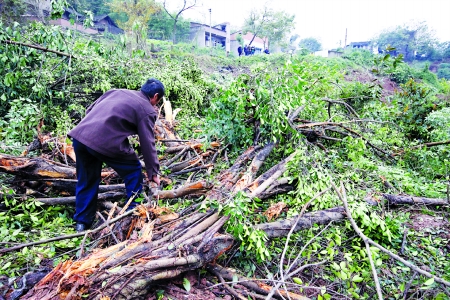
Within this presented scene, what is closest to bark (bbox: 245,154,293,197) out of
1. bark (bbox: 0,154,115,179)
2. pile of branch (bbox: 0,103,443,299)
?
pile of branch (bbox: 0,103,443,299)

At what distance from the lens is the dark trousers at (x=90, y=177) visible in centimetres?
280

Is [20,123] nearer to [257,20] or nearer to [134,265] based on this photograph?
[134,265]

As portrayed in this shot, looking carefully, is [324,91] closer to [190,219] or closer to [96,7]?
[190,219]

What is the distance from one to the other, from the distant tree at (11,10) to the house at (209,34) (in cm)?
2546

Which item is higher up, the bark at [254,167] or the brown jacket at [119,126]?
the brown jacket at [119,126]

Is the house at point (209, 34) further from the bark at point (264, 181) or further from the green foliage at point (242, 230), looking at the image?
the green foliage at point (242, 230)

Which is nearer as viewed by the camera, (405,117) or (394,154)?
(394,154)

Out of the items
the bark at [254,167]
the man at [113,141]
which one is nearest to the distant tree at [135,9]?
the bark at [254,167]

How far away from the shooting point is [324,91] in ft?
19.3

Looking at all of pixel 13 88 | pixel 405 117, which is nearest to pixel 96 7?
pixel 13 88

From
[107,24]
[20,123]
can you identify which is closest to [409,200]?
[20,123]

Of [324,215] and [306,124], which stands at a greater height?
[306,124]

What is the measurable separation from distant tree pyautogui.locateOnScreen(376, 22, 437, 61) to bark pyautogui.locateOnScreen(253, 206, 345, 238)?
53.3 meters

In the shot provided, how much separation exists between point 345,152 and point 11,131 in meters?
4.67
